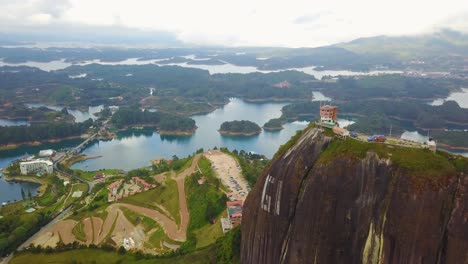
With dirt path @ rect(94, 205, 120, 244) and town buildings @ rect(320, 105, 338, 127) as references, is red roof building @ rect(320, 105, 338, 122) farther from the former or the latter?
dirt path @ rect(94, 205, 120, 244)

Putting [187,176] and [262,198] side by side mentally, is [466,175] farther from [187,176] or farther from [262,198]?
[187,176]

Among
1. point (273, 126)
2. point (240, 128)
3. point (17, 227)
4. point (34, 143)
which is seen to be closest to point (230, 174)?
point (17, 227)

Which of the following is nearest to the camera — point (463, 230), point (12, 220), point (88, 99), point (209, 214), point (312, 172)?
point (463, 230)

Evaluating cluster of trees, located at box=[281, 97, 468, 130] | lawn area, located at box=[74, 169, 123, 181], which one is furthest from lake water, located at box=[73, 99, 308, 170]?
cluster of trees, located at box=[281, 97, 468, 130]

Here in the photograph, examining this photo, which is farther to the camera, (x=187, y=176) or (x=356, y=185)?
(x=187, y=176)

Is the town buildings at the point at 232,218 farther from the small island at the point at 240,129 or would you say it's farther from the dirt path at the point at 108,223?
the small island at the point at 240,129

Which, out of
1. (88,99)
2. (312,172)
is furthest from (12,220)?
(88,99)

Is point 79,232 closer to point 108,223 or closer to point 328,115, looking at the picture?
point 108,223
